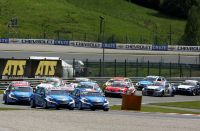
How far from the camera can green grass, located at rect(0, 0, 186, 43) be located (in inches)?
4532

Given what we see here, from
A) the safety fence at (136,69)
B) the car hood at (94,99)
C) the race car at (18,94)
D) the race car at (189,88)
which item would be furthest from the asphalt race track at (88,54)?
the car hood at (94,99)

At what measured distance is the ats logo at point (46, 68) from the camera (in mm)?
62062

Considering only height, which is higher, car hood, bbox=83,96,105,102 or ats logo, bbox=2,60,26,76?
ats logo, bbox=2,60,26,76

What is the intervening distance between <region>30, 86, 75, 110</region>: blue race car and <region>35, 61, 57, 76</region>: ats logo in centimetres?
2279

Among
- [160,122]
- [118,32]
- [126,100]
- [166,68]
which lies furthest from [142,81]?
[118,32]

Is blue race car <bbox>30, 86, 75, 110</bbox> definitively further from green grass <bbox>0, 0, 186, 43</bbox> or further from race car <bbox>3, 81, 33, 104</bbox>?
green grass <bbox>0, 0, 186, 43</bbox>

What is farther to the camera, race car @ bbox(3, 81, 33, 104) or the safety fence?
the safety fence

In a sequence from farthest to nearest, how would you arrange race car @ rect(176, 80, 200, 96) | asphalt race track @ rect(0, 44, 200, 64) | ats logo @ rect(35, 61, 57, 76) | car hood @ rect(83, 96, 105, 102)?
asphalt race track @ rect(0, 44, 200, 64)
ats logo @ rect(35, 61, 57, 76)
race car @ rect(176, 80, 200, 96)
car hood @ rect(83, 96, 105, 102)

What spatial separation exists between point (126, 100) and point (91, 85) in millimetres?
9210

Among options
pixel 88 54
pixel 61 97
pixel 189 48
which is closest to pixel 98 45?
pixel 88 54

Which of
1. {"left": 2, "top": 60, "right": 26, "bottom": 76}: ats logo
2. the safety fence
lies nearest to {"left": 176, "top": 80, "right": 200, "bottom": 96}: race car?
the safety fence

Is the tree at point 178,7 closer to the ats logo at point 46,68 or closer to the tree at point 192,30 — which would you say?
the tree at point 192,30

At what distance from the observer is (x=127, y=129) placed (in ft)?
82.8

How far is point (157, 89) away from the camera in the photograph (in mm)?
57438
